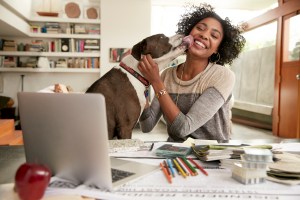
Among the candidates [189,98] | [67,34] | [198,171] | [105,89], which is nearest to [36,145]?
[198,171]

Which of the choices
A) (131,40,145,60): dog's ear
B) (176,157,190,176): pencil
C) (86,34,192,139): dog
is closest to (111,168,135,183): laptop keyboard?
(176,157,190,176): pencil

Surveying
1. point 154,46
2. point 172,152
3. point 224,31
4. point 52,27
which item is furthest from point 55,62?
point 172,152

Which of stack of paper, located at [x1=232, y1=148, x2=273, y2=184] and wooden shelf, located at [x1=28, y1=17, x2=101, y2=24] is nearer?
stack of paper, located at [x1=232, y1=148, x2=273, y2=184]

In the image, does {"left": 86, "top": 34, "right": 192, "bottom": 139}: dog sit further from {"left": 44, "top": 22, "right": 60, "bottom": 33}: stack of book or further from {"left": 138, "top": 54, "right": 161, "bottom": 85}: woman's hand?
{"left": 44, "top": 22, "right": 60, "bottom": 33}: stack of book

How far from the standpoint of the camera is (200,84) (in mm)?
1762

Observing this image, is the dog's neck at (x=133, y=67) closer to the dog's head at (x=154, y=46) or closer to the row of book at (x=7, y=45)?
the dog's head at (x=154, y=46)

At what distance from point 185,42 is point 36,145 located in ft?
4.43

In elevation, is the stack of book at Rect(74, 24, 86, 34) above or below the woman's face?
above

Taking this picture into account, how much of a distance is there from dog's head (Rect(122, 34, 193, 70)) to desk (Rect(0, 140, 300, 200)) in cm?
→ 116

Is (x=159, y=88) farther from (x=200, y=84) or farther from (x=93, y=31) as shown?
(x=93, y=31)

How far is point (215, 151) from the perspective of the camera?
1.04 m

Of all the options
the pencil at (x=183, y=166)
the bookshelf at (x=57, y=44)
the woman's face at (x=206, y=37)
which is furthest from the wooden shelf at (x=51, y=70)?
the pencil at (x=183, y=166)

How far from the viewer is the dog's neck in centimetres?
178

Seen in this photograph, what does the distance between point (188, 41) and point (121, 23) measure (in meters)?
5.03
